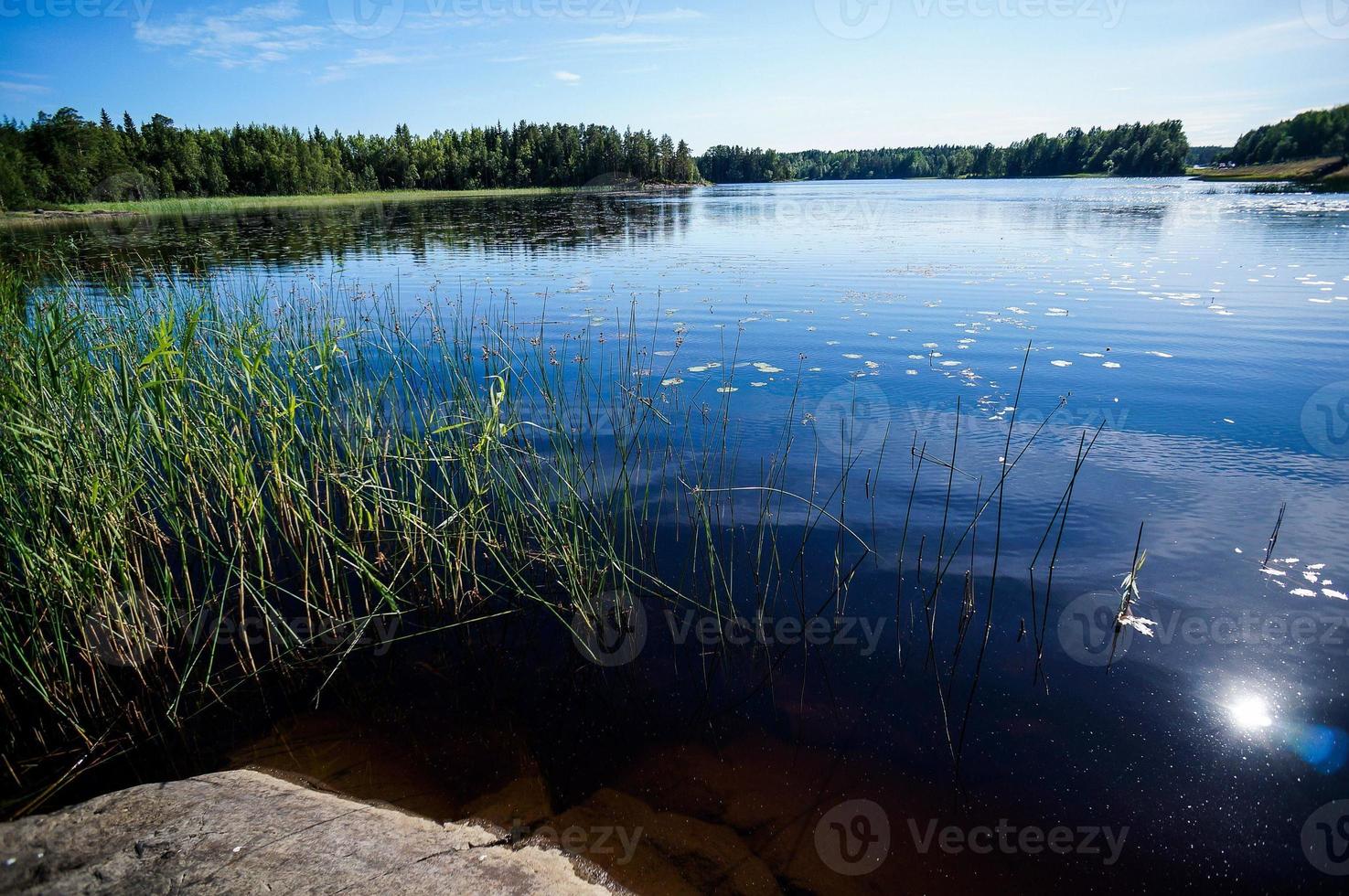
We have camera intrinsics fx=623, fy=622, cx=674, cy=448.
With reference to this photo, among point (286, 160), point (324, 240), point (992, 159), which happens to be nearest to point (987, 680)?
point (324, 240)

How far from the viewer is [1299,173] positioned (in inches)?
2299

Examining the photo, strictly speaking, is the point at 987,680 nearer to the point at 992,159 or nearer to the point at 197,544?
the point at 197,544

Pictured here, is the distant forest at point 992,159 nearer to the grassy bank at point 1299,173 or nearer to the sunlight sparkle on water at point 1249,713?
the grassy bank at point 1299,173

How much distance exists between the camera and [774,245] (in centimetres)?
2128

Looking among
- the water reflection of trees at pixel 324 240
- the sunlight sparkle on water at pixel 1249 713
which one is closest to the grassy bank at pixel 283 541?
the sunlight sparkle on water at pixel 1249 713

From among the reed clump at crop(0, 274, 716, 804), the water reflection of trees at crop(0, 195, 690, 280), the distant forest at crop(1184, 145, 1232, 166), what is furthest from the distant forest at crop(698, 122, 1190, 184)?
the reed clump at crop(0, 274, 716, 804)

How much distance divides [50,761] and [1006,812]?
4263 mm

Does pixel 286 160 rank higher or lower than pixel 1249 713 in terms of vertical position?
higher

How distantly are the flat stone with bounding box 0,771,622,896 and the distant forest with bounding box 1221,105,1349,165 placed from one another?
94.0m

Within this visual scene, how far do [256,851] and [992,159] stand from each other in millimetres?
148401

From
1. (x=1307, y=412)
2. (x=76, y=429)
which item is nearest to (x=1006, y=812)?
(x=76, y=429)

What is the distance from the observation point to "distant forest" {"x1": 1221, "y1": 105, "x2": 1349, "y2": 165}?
6599cm

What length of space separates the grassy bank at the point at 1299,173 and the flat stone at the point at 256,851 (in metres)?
71.1

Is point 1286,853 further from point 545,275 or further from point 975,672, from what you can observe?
point 545,275
